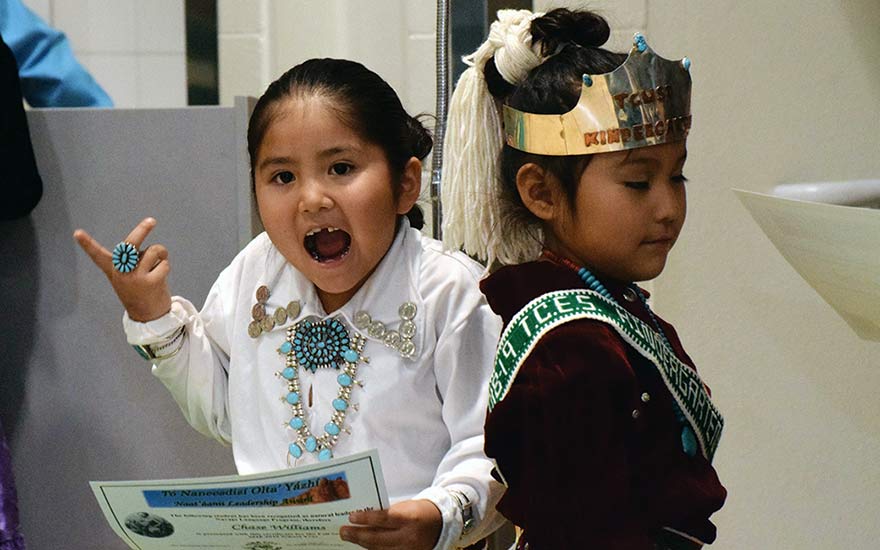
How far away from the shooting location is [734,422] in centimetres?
171

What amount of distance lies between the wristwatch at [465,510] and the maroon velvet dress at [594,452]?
0.10m

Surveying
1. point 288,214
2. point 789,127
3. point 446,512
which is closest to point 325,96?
point 288,214

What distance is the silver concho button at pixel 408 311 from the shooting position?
1121 millimetres

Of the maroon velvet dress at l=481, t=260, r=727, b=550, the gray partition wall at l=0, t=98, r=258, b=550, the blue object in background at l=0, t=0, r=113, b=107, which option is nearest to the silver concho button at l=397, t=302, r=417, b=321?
the maroon velvet dress at l=481, t=260, r=727, b=550

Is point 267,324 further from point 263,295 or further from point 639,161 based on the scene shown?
point 639,161

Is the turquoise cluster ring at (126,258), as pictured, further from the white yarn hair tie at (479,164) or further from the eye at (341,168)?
Result: the white yarn hair tie at (479,164)

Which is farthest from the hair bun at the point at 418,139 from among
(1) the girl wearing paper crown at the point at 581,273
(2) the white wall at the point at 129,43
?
(2) the white wall at the point at 129,43

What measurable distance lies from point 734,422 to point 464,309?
751mm

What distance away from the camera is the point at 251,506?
98 centimetres

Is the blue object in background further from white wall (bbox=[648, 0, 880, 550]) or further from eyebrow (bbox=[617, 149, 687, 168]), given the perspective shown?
eyebrow (bbox=[617, 149, 687, 168])

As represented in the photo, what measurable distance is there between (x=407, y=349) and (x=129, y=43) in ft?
4.79

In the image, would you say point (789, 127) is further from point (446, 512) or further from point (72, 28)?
point (72, 28)

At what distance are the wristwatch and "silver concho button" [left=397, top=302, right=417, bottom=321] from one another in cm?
18

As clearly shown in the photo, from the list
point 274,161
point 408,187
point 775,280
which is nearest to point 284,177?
point 274,161
